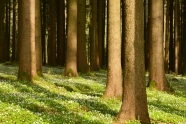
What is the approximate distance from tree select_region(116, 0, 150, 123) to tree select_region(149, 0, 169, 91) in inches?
435

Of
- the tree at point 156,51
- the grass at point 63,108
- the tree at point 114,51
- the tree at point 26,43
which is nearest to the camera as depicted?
the grass at point 63,108

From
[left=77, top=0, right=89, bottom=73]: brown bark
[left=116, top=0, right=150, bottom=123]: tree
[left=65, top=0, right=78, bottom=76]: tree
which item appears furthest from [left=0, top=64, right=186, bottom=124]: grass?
[left=77, top=0, right=89, bottom=73]: brown bark

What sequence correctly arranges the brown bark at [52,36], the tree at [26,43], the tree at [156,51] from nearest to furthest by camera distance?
the tree at [26,43] → the tree at [156,51] → the brown bark at [52,36]

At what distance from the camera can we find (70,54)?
27.7 m

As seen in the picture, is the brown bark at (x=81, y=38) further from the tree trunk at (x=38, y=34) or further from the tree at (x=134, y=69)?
the tree at (x=134, y=69)

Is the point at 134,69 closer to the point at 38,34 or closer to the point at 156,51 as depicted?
the point at 156,51

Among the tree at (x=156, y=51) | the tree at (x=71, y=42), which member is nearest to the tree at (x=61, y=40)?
the tree at (x=71, y=42)

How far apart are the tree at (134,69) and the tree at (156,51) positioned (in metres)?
11.1

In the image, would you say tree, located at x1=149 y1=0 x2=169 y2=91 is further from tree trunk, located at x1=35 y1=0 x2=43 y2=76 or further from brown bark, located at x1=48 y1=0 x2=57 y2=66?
brown bark, located at x1=48 y1=0 x2=57 y2=66

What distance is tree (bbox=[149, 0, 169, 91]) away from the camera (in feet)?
73.1

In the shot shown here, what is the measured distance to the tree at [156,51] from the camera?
22.3 m

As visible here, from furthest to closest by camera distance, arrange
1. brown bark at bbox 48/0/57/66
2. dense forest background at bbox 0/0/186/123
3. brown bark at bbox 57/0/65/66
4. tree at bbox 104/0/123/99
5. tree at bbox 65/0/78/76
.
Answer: brown bark at bbox 48/0/57/66 < brown bark at bbox 57/0/65/66 < tree at bbox 65/0/78/76 < tree at bbox 104/0/123/99 < dense forest background at bbox 0/0/186/123

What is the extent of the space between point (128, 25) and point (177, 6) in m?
34.3

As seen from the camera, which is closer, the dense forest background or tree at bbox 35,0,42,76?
the dense forest background
